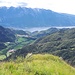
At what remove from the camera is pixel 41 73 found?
1372 centimetres

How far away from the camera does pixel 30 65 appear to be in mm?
14469

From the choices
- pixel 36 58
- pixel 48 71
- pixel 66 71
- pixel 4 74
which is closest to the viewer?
pixel 4 74

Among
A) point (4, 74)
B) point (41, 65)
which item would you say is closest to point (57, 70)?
point (41, 65)

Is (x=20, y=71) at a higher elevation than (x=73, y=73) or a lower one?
higher

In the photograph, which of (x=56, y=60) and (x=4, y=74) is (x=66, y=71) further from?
(x=4, y=74)

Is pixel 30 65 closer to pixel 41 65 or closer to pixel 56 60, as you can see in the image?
pixel 41 65

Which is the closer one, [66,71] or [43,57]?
[66,71]

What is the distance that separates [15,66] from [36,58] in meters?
4.10

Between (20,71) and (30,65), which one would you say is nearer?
(20,71)

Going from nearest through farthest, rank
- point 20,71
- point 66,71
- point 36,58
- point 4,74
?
point 4,74
point 20,71
point 66,71
point 36,58

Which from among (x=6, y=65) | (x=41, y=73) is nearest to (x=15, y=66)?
(x=6, y=65)

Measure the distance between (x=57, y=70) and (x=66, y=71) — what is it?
1032 mm

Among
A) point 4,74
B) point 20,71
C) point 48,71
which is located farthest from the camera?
point 48,71

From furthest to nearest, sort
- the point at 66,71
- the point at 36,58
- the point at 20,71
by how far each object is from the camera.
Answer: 1. the point at 36,58
2. the point at 66,71
3. the point at 20,71
